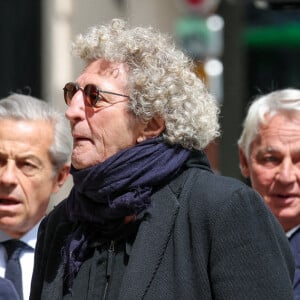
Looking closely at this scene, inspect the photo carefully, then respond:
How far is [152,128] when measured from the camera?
3.81m

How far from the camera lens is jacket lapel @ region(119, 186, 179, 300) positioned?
353cm

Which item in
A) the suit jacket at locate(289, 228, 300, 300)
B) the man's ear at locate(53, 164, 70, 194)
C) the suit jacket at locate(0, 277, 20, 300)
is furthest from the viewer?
the man's ear at locate(53, 164, 70, 194)

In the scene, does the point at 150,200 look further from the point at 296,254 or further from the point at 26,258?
the point at 26,258

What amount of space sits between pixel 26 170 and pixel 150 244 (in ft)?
5.32

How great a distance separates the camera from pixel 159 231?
11.8ft

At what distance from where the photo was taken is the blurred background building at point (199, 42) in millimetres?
9000

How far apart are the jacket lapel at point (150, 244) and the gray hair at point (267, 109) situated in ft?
4.62

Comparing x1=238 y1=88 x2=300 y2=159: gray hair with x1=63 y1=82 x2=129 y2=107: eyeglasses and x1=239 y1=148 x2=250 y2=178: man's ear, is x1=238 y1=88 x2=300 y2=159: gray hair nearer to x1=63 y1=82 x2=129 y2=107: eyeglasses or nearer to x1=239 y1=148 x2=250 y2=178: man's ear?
x1=239 y1=148 x2=250 y2=178: man's ear

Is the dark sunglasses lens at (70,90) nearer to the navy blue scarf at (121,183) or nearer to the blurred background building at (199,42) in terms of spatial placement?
the navy blue scarf at (121,183)

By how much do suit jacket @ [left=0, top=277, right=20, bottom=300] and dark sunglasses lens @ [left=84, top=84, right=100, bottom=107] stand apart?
3.08ft

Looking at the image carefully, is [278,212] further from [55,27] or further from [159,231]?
[55,27]

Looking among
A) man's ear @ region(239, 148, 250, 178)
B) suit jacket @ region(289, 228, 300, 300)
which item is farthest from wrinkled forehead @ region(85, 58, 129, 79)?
man's ear @ region(239, 148, 250, 178)

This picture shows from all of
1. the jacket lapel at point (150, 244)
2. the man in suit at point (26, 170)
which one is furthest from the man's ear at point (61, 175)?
the jacket lapel at point (150, 244)

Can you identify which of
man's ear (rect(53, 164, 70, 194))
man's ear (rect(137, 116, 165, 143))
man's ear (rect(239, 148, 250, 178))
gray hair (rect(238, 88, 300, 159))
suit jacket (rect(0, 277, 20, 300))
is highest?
man's ear (rect(137, 116, 165, 143))
